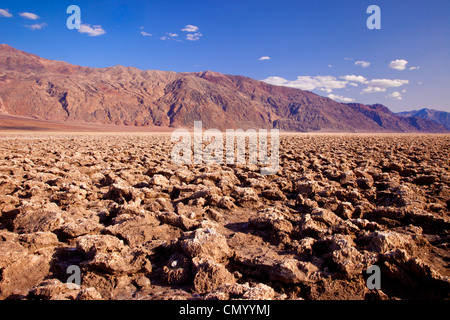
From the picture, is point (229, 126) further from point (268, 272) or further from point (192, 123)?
point (268, 272)

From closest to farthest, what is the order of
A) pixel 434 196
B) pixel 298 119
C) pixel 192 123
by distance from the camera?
pixel 434 196
pixel 192 123
pixel 298 119

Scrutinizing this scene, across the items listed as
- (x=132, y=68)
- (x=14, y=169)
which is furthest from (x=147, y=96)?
(x=14, y=169)

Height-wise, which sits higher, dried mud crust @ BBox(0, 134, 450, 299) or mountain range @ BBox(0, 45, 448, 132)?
mountain range @ BBox(0, 45, 448, 132)

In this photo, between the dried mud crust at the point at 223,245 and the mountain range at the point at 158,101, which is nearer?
the dried mud crust at the point at 223,245

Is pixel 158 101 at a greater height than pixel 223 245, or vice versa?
→ pixel 158 101

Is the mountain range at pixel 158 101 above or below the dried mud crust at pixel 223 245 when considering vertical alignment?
above

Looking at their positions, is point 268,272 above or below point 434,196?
below

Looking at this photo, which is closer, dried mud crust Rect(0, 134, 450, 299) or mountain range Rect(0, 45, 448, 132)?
dried mud crust Rect(0, 134, 450, 299)
